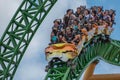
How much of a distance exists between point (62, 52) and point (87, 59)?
163cm

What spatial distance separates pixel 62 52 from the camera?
41.4 ft

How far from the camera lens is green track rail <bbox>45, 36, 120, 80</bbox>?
41.4 ft

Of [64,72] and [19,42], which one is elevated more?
[19,42]

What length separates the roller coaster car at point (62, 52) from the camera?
496 inches

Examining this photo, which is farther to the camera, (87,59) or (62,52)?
(87,59)

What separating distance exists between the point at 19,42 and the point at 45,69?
104 cm

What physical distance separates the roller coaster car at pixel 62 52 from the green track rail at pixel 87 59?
0.65ft

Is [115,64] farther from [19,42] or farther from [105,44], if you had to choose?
[19,42]

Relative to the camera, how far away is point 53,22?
13492mm

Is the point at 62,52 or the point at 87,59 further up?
the point at 62,52

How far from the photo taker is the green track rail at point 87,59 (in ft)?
41.4

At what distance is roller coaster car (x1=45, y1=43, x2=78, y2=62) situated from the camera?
12602 millimetres

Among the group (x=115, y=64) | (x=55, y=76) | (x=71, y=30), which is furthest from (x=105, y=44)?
(x=55, y=76)

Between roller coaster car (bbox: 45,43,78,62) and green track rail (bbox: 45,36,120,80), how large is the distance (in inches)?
7.8
